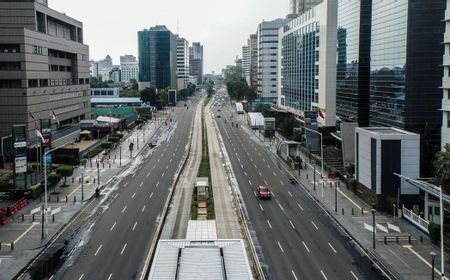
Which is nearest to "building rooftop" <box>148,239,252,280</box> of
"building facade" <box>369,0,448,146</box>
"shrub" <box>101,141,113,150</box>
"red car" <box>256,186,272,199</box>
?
"red car" <box>256,186,272,199</box>

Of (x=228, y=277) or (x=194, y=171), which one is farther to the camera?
(x=194, y=171)

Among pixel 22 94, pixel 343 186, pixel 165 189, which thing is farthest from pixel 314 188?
pixel 22 94

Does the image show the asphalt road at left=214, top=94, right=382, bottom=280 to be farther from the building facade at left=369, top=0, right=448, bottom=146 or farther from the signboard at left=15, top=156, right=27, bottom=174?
the signboard at left=15, top=156, right=27, bottom=174

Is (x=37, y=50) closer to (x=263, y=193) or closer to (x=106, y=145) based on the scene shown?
(x=106, y=145)

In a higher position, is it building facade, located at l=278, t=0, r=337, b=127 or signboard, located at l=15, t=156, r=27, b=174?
building facade, located at l=278, t=0, r=337, b=127

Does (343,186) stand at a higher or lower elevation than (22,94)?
lower

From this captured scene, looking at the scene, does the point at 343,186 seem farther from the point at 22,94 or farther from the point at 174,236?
the point at 22,94
